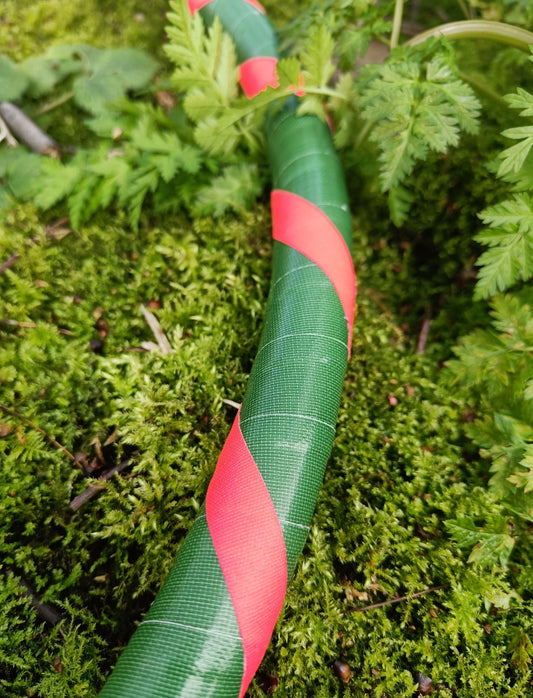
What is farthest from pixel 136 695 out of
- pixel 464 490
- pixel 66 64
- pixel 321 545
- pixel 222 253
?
pixel 66 64

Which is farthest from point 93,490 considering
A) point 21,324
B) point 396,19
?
point 396,19

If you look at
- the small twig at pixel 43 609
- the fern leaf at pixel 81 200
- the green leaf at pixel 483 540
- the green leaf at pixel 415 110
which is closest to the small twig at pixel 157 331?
the fern leaf at pixel 81 200

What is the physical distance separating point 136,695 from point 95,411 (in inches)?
46.7

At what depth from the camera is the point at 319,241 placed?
2.04 metres

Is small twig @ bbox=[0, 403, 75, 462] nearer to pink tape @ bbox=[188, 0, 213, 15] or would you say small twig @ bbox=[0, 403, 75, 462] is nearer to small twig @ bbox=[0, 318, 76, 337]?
small twig @ bbox=[0, 318, 76, 337]

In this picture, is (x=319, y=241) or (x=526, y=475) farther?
(x=319, y=241)

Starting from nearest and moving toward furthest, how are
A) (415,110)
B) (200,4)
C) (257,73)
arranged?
1. (415,110)
2. (257,73)
3. (200,4)

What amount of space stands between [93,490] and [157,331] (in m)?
0.82

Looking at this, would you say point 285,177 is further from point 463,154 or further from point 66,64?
point 66,64

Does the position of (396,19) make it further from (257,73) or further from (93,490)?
(93,490)

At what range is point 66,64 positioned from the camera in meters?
3.15

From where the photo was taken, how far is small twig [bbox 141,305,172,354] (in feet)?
7.47

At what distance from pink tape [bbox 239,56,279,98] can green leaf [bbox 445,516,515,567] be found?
7.74 ft

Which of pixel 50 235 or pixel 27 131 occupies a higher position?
pixel 27 131
